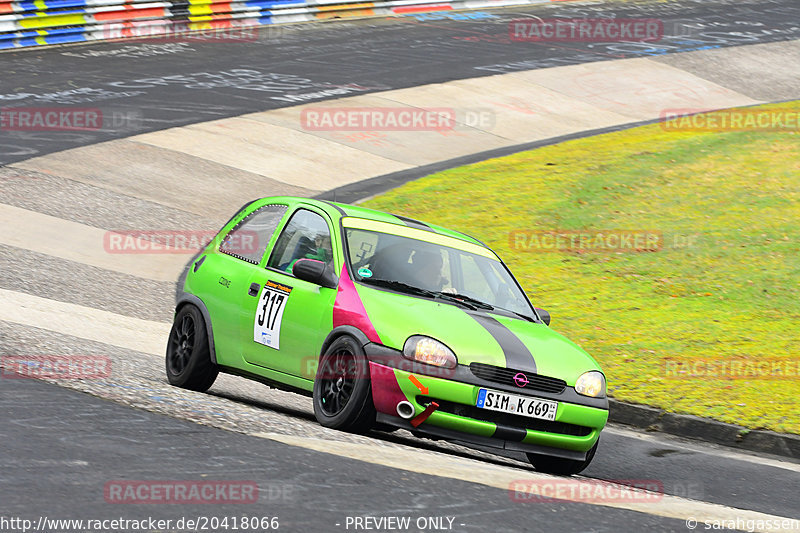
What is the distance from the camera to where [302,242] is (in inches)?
342

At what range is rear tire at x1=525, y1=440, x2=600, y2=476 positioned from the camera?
7918 mm

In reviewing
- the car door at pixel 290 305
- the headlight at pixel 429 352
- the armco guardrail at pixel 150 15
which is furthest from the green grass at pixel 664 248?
the armco guardrail at pixel 150 15

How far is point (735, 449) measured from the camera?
30.1 feet

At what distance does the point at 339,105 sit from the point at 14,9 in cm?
755

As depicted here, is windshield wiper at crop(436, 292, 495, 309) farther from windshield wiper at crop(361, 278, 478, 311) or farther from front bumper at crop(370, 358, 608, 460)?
front bumper at crop(370, 358, 608, 460)

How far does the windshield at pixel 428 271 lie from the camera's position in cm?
825

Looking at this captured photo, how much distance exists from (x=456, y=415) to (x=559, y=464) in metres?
1.02

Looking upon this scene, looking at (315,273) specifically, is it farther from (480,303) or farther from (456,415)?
(456,415)

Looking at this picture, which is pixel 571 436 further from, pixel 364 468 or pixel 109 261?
pixel 109 261

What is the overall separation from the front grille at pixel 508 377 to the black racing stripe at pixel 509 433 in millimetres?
279

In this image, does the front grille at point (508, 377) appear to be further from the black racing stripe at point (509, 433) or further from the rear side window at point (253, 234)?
the rear side window at point (253, 234)

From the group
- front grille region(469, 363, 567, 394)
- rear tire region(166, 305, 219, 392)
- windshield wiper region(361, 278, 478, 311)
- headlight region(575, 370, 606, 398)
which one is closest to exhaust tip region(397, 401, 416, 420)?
front grille region(469, 363, 567, 394)

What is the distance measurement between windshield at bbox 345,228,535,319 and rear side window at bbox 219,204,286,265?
852 mm

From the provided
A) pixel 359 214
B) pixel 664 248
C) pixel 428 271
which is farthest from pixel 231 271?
pixel 664 248
